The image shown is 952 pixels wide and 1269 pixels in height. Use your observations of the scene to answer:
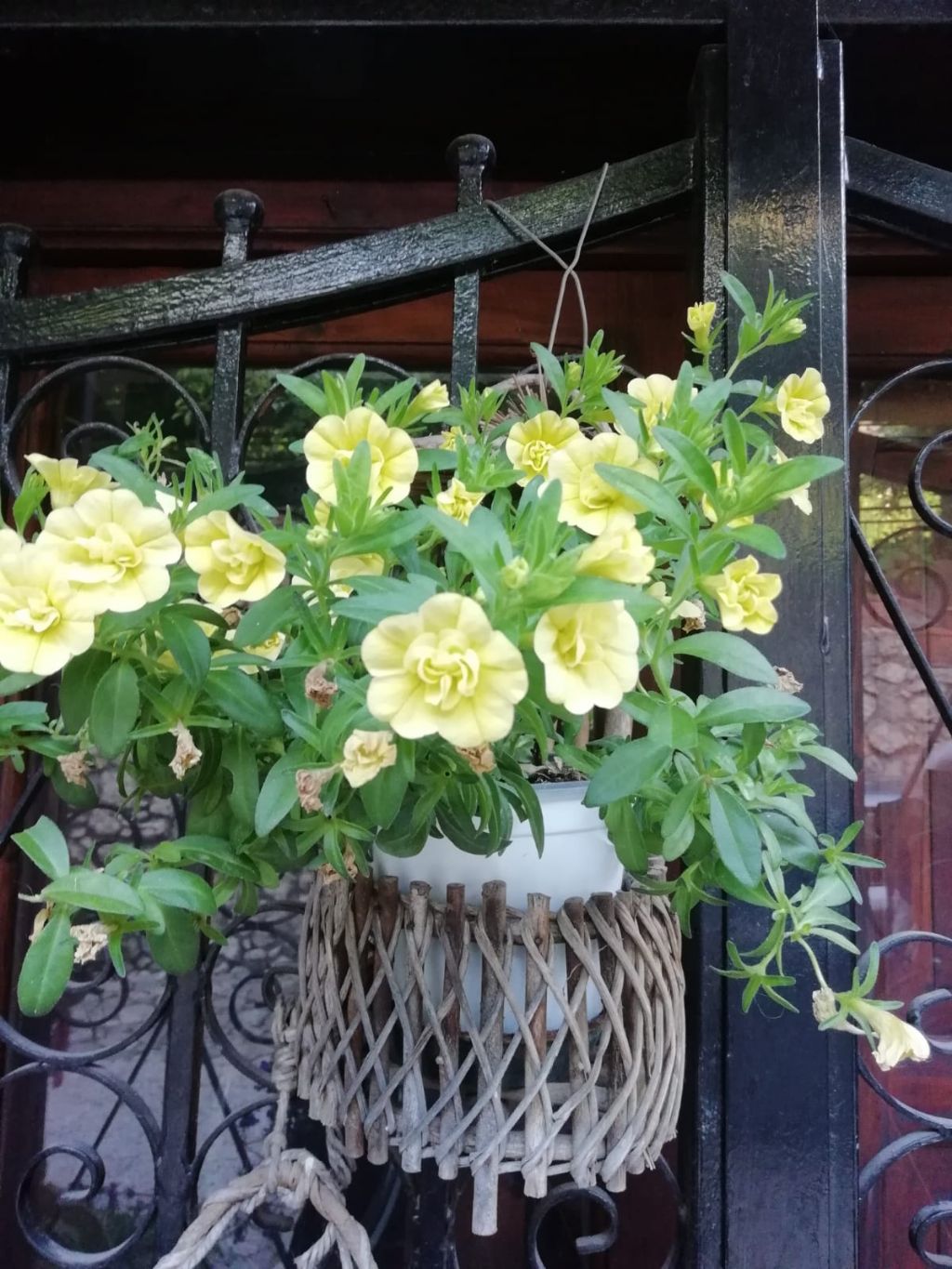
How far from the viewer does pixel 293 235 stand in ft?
4.53

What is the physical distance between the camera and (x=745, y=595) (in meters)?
0.55

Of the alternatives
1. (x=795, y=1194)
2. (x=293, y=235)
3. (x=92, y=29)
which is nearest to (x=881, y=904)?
(x=795, y=1194)

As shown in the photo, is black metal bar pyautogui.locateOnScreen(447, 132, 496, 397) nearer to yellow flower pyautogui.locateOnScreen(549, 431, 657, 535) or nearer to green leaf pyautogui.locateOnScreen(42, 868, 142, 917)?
yellow flower pyautogui.locateOnScreen(549, 431, 657, 535)

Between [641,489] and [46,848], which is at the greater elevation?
[641,489]

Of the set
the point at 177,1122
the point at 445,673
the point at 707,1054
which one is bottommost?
the point at 177,1122

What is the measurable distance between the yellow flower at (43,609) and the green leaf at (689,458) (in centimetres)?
35

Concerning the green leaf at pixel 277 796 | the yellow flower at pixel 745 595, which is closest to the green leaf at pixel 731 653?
the yellow flower at pixel 745 595

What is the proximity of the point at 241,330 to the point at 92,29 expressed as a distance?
0.39m

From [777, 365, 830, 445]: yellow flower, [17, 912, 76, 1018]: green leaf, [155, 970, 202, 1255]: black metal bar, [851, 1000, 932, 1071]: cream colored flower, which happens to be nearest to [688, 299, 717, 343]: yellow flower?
[777, 365, 830, 445]: yellow flower

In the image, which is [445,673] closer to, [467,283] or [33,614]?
[33,614]

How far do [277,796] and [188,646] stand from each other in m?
0.10

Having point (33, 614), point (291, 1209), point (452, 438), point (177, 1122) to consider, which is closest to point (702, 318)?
point (452, 438)

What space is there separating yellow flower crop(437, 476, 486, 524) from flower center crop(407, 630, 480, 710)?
0.19m

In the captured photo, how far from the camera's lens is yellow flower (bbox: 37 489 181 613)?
48 cm
